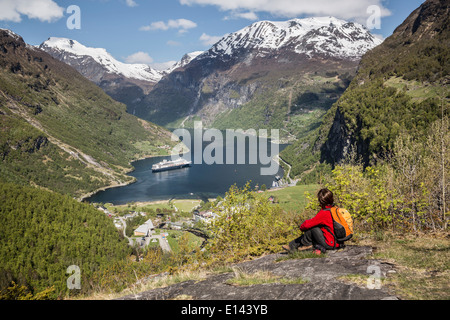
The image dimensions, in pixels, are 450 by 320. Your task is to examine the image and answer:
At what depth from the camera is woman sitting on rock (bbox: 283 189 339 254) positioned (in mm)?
8516

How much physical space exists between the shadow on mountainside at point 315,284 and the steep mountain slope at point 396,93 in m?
48.4

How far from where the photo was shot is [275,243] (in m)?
12.9

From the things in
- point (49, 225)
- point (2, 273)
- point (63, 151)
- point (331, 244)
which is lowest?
point (2, 273)

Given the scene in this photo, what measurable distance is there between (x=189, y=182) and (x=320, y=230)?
376 ft

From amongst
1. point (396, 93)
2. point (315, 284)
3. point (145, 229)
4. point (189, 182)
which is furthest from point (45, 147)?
point (315, 284)

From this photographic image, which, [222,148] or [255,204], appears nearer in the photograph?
[255,204]

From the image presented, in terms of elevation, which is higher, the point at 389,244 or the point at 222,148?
the point at 222,148

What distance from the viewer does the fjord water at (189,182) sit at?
105312 millimetres

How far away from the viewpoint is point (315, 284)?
6.31 meters

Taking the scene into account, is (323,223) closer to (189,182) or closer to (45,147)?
(189,182)

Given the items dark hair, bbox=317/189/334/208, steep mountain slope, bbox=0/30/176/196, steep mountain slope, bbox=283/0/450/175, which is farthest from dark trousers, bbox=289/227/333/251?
steep mountain slope, bbox=0/30/176/196

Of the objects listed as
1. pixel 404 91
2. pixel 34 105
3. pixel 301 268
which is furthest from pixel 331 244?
pixel 34 105

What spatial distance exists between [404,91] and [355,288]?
302 ft
